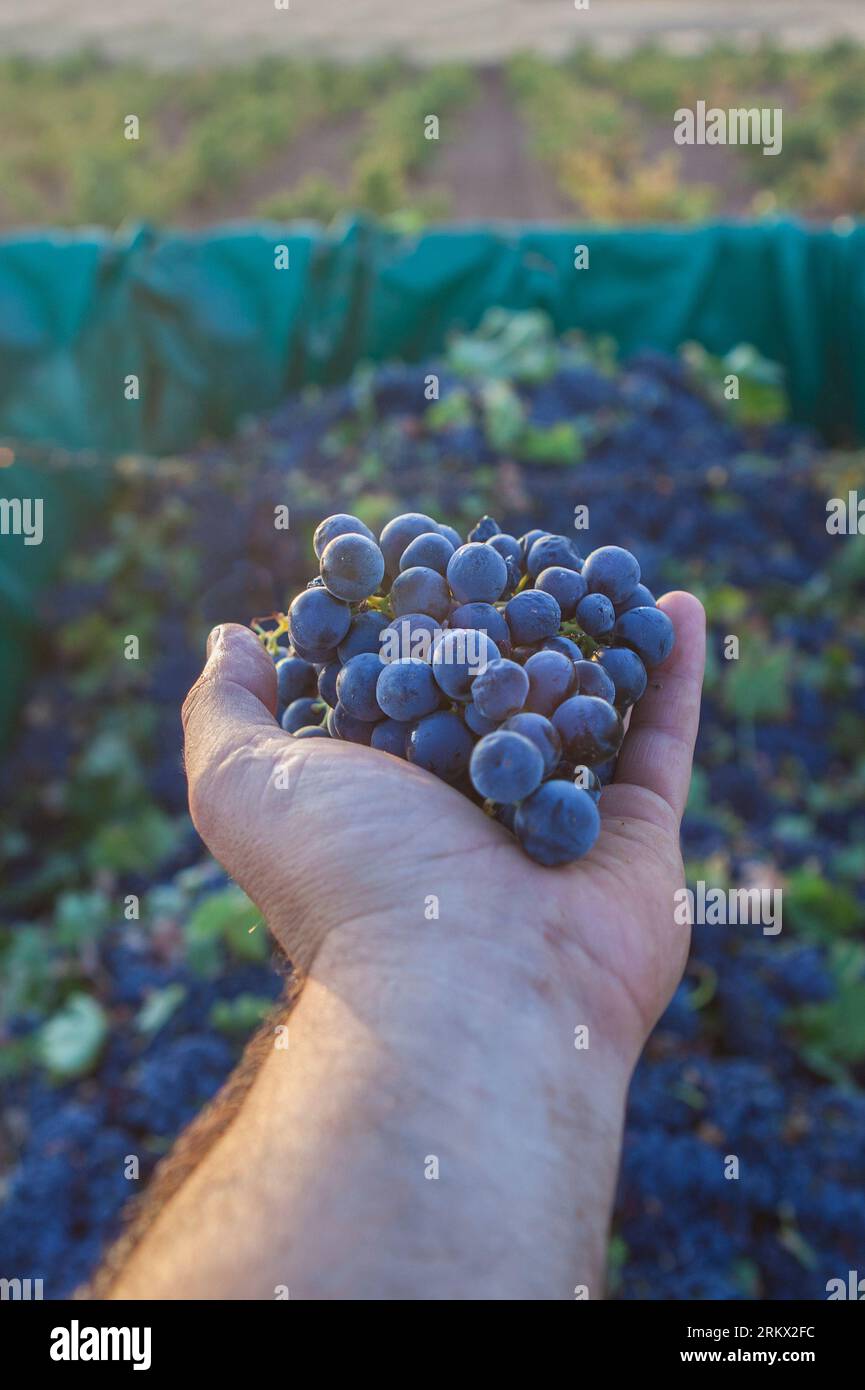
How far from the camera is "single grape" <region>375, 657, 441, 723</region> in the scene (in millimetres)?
1340

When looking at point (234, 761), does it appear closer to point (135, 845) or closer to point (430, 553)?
point (430, 553)

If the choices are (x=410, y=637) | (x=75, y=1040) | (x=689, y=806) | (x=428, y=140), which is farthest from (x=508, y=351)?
(x=428, y=140)

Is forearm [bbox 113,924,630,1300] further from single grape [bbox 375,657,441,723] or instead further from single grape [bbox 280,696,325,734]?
single grape [bbox 280,696,325,734]

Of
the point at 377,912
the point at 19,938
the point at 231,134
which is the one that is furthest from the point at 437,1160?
the point at 231,134

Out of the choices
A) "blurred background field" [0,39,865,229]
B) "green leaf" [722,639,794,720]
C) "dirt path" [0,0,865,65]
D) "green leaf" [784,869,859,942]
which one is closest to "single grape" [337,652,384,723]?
"green leaf" [784,869,859,942]

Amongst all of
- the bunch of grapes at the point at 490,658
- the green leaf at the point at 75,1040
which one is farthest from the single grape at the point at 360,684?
the green leaf at the point at 75,1040

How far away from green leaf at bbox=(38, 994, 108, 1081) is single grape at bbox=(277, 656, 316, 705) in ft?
5.90

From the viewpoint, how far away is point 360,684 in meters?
1.39

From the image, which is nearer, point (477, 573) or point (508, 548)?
point (477, 573)

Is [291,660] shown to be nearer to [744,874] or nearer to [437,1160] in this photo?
[437,1160]

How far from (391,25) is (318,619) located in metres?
15.9

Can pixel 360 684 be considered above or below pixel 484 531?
below

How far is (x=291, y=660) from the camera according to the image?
1.65m

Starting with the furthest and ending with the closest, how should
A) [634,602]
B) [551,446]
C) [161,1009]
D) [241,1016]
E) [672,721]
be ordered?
[551,446]
[161,1009]
[241,1016]
[672,721]
[634,602]
